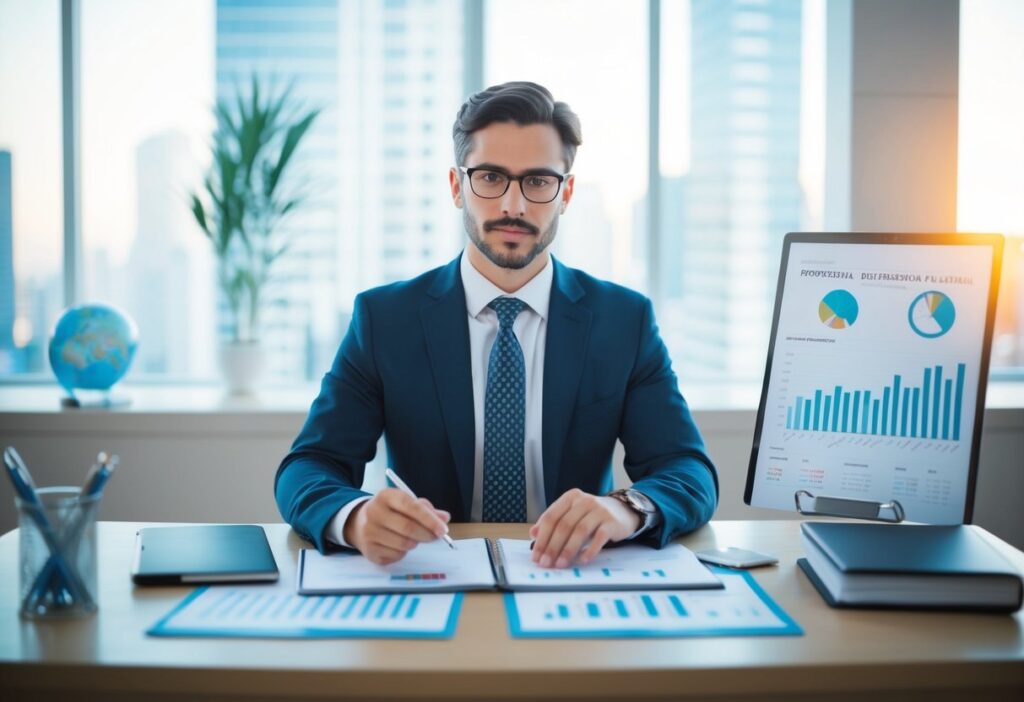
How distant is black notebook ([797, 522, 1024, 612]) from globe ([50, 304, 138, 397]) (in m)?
2.43

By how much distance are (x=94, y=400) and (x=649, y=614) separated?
8.15 ft

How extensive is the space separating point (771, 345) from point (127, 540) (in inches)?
Result: 45.0

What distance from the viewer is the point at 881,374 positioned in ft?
4.59

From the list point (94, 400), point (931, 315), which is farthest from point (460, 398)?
point (94, 400)

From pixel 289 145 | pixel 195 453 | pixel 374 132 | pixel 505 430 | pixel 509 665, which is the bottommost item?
pixel 195 453

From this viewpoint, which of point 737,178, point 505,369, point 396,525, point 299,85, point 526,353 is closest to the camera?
point 396,525

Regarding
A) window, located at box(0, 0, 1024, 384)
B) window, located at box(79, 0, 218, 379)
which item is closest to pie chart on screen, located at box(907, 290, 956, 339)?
window, located at box(0, 0, 1024, 384)

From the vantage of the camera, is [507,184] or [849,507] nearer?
[849,507]

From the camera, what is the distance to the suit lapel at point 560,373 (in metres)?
1.75

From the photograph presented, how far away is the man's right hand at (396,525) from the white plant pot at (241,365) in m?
1.92

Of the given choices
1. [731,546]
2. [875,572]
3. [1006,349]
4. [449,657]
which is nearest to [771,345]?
[731,546]

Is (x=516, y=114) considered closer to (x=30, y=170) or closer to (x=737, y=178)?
(x=737, y=178)

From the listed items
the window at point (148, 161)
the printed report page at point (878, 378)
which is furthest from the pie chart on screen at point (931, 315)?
the window at point (148, 161)

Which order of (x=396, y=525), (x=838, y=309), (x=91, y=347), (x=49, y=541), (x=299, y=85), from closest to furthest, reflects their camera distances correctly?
(x=49, y=541) < (x=396, y=525) < (x=838, y=309) < (x=91, y=347) < (x=299, y=85)
